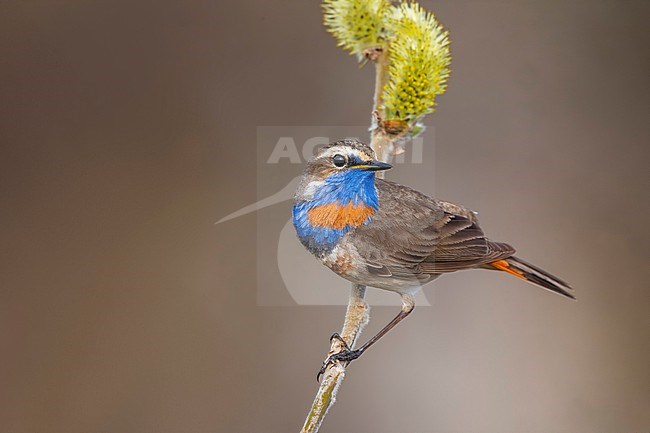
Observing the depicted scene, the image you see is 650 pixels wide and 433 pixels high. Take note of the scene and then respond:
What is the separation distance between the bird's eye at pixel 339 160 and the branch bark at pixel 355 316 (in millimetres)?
196

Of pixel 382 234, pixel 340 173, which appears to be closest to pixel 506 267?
pixel 382 234

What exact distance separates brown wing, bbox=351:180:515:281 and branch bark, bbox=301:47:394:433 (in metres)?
0.11

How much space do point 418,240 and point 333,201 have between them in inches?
11.6

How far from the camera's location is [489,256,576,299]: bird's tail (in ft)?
5.28

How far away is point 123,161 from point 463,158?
4.07ft

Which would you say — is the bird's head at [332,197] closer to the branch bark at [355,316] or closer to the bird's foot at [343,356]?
the branch bark at [355,316]

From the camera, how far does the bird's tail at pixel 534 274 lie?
1.61m

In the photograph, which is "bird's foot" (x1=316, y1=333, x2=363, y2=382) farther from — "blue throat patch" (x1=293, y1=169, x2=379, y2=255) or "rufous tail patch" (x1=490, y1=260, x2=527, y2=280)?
"rufous tail patch" (x1=490, y1=260, x2=527, y2=280)

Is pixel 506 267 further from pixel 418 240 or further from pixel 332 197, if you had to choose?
pixel 332 197

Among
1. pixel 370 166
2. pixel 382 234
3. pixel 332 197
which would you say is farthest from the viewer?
pixel 382 234

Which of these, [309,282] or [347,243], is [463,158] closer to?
[309,282]

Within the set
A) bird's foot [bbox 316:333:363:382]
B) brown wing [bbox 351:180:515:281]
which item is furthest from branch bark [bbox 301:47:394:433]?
brown wing [bbox 351:180:515:281]

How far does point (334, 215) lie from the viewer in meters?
1.50

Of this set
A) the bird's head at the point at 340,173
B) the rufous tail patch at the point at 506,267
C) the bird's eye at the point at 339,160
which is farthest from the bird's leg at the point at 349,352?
the bird's eye at the point at 339,160
